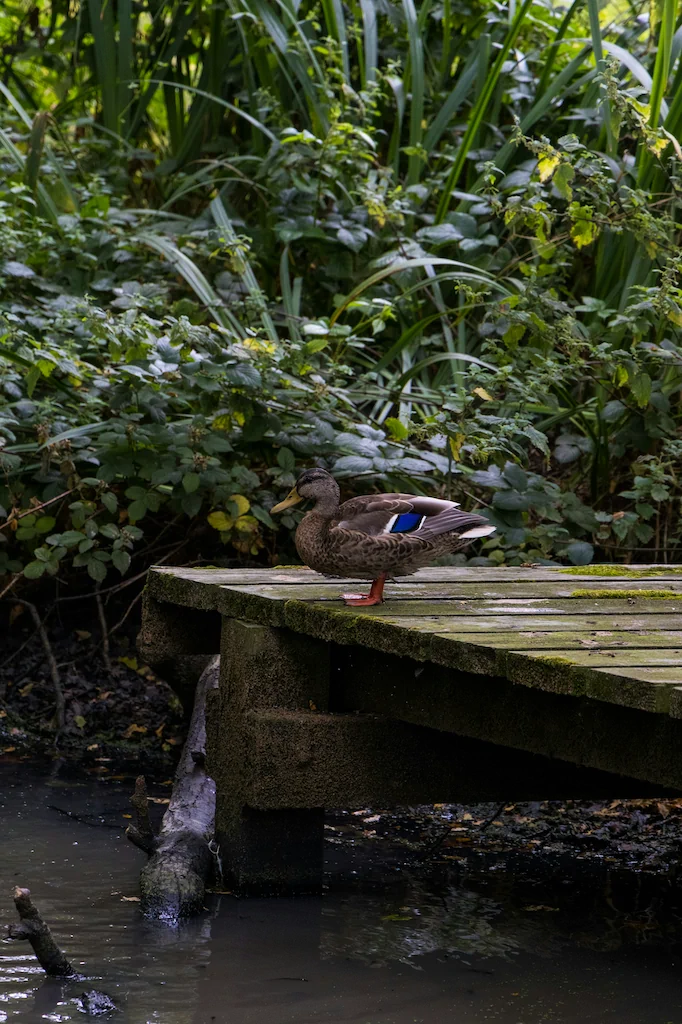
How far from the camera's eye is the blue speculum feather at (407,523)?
3.62m

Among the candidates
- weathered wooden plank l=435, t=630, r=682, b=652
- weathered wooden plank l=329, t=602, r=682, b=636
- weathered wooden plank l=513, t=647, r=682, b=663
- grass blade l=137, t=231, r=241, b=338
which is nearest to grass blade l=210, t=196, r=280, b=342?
grass blade l=137, t=231, r=241, b=338

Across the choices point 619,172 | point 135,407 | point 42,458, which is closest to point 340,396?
point 135,407

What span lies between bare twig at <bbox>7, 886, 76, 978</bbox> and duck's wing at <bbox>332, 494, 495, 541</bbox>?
1.31 metres

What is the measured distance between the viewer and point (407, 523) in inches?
143

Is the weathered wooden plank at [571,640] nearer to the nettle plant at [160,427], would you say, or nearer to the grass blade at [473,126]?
the nettle plant at [160,427]

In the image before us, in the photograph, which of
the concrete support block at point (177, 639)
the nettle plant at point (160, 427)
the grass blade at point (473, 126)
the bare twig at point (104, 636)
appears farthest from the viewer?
the grass blade at point (473, 126)

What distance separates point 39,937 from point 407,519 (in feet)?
4.68

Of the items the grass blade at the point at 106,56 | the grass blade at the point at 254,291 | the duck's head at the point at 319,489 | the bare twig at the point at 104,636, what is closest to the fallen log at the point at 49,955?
the duck's head at the point at 319,489

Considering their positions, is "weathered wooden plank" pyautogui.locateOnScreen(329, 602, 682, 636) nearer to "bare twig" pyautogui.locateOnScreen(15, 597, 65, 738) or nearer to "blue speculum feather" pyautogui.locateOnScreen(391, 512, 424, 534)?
"blue speculum feather" pyautogui.locateOnScreen(391, 512, 424, 534)

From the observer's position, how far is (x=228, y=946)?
11.0 ft

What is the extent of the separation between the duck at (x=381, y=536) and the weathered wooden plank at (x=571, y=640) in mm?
505

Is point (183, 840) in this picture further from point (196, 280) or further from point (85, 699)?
point (196, 280)

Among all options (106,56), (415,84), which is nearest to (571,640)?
(415,84)

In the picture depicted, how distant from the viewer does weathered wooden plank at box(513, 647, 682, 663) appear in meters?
2.75
